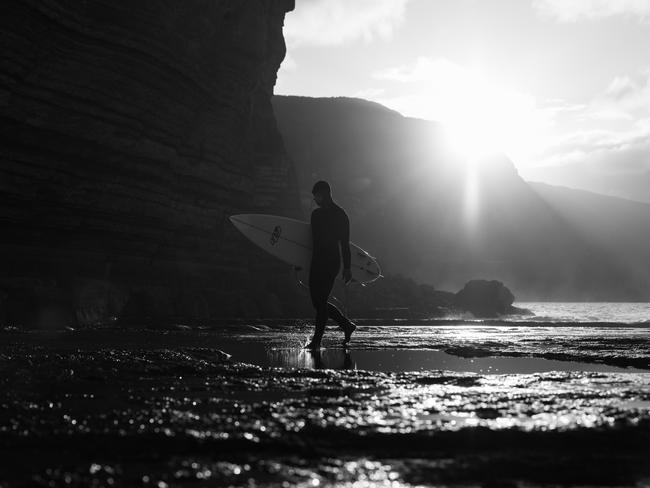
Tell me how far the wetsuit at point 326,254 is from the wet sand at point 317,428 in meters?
3.73

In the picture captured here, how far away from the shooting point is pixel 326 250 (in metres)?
8.23

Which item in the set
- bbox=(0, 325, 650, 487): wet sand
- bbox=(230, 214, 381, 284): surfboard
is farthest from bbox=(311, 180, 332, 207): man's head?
bbox=(0, 325, 650, 487): wet sand

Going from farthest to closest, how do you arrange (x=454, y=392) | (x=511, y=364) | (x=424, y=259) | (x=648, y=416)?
(x=424, y=259) → (x=511, y=364) → (x=454, y=392) → (x=648, y=416)

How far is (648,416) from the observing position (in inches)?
102

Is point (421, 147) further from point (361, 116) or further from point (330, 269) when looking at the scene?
point (330, 269)

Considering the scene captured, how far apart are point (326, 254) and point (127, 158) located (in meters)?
16.0

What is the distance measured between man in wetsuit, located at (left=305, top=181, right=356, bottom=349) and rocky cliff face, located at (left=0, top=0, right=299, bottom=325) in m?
9.48

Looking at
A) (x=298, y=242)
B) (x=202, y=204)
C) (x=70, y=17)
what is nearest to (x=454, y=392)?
(x=298, y=242)

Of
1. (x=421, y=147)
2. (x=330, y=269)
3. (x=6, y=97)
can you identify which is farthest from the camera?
(x=421, y=147)

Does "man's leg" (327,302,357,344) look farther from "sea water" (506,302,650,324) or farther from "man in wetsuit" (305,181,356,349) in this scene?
"sea water" (506,302,650,324)

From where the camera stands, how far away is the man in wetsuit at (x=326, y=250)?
8117 millimetres

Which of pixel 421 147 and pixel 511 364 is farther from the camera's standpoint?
pixel 421 147

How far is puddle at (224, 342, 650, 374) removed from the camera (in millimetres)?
5238

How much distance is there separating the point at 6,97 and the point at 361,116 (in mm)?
122913
